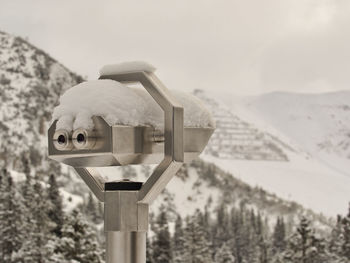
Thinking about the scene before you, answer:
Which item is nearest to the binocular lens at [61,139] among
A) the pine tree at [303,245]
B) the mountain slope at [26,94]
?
the pine tree at [303,245]

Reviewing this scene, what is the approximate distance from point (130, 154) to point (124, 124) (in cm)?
8

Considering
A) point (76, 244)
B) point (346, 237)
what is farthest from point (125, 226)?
point (346, 237)

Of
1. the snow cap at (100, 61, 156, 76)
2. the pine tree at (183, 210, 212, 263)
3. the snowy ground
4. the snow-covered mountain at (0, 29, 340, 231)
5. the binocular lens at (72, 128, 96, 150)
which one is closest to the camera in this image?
the binocular lens at (72, 128, 96, 150)

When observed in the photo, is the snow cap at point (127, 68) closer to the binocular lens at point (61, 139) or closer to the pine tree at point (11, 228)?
the binocular lens at point (61, 139)

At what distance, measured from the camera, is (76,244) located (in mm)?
16875

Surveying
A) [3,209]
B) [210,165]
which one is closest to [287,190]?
[210,165]

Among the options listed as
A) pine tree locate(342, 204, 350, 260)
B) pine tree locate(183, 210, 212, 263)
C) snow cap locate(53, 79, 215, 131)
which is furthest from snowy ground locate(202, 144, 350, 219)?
snow cap locate(53, 79, 215, 131)

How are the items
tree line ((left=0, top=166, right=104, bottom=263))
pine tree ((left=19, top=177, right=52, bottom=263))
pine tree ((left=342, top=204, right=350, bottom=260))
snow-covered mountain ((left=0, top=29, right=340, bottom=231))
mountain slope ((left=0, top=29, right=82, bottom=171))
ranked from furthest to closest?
mountain slope ((left=0, top=29, right=82, bottom=171))
snow-covered mountain ((left=0, top=29, right=340, bottom=231))
tree line ((left=0, top=166, right=104, bottom=263))
pine tree ((left=19, top=177, right=52, bottom=263))
pine tree ((left=342, top=204, right=350, bottom=260))

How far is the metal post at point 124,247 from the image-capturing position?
1.77 m

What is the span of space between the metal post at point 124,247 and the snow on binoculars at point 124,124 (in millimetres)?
204

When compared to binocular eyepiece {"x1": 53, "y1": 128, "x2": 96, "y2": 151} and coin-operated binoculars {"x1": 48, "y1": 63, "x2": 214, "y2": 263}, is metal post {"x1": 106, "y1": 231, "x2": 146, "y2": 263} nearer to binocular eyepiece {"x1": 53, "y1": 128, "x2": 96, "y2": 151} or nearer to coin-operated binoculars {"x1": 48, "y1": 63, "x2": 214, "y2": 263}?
coin-operated binoculars {"x1": 48, "y1": 63, "x2": 214, "y2": 263}

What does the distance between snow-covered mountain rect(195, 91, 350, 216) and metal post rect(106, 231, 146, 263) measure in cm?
10484

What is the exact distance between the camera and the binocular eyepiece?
5.58ft

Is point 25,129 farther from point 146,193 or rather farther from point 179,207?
point 146,193
